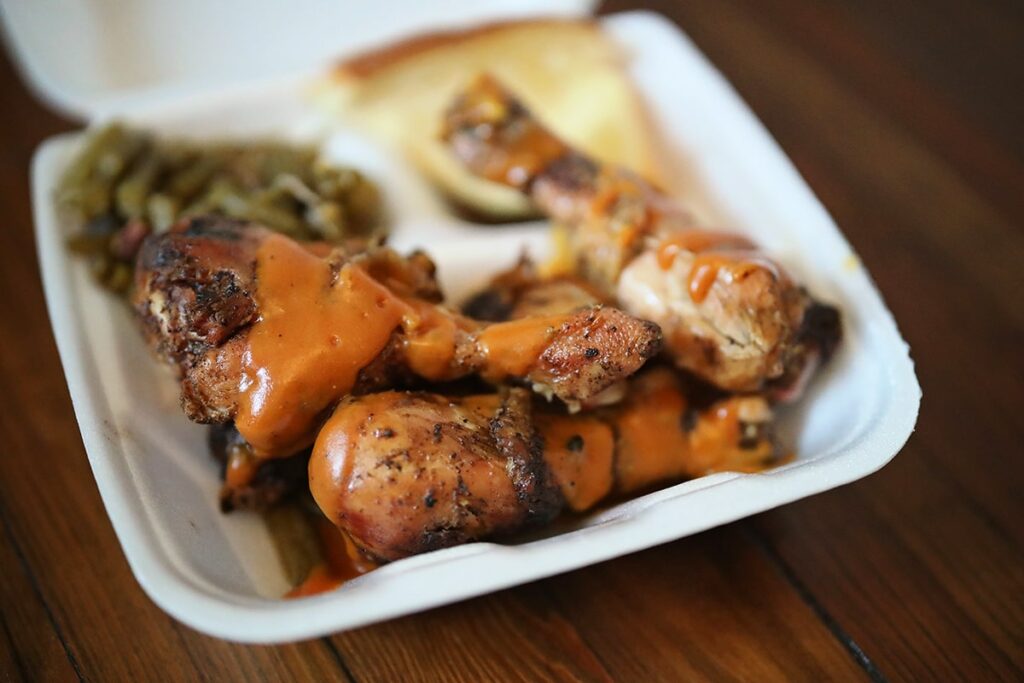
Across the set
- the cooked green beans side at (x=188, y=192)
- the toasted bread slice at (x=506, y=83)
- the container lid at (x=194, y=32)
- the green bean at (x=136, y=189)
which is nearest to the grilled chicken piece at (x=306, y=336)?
the cooked green beans side at (x=188, y=192)

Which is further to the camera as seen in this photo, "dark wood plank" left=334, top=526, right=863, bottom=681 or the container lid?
the container lid

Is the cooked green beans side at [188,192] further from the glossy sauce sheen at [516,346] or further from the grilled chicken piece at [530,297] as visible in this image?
the glossy sauce sheen at [516,346]

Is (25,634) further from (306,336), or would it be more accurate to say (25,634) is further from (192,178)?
(192,178)

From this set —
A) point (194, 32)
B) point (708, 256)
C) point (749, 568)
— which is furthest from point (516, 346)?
point (194, 32)

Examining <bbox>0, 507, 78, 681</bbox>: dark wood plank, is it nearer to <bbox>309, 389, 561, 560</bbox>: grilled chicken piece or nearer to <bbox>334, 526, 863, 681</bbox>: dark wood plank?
<bbox>334, 526, 863, 681</bbox>: dark wood plank

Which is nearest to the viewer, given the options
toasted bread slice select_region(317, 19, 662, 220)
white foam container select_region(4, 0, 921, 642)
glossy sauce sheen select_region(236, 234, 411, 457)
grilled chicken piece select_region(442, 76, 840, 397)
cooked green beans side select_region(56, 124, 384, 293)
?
white foam container select_region(4, 0, 921, 642)

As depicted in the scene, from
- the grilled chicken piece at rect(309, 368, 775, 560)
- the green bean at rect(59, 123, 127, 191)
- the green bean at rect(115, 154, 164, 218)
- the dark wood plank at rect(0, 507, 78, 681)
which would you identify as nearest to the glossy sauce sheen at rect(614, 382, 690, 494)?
the grilled chicken piece at rect(309, 368, 775, 560)

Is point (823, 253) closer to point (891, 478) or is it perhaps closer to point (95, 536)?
point (891, 478)

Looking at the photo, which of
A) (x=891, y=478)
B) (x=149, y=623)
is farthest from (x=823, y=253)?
(x=149, y=623)
